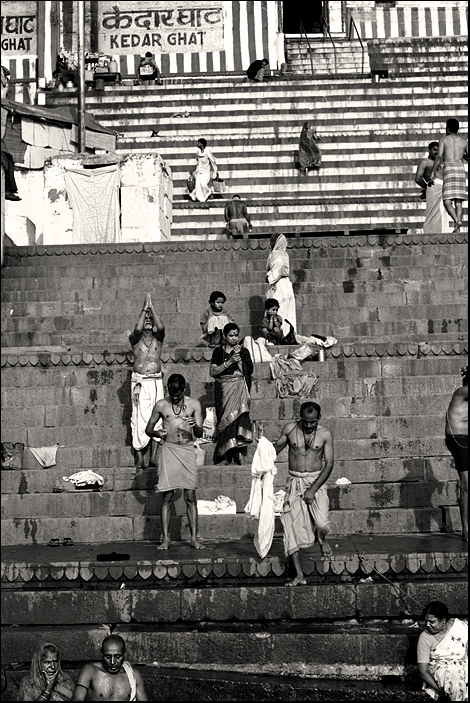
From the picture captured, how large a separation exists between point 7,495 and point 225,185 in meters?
11.3

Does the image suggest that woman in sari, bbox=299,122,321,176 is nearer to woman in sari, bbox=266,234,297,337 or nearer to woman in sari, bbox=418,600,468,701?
woman in sari, bbox=266,234,297,337

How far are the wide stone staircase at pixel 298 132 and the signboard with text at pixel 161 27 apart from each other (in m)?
2.44

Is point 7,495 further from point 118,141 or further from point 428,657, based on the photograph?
point 118,141

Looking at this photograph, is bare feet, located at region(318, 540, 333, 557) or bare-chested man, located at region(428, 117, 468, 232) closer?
bare feet, located at region(318, 540, 333, 557)

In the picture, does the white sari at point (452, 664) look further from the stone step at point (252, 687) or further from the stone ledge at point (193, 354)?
the stone ledge at point (193, 354)

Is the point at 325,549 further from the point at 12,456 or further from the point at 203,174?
the point at 203,174

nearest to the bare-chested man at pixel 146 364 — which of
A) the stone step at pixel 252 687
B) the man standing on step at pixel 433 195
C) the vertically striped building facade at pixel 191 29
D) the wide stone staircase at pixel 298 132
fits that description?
the stone step at pixel 252 687

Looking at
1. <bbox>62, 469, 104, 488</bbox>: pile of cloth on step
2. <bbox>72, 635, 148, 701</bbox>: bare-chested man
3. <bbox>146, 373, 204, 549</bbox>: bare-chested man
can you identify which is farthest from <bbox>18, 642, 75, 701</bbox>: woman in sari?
<bbox>62, 469, 104, 488</bbox>: pile of cloth on step

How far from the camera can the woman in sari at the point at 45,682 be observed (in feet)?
23.7

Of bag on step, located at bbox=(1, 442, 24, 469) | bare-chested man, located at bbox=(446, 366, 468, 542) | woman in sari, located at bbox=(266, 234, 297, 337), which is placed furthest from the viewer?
woman in sari, located at bbox=(266, 234, 297, 337)

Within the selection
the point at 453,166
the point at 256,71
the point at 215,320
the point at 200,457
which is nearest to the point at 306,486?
the point at 200,457

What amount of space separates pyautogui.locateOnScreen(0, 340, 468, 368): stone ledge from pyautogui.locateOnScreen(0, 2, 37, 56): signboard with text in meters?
16.3

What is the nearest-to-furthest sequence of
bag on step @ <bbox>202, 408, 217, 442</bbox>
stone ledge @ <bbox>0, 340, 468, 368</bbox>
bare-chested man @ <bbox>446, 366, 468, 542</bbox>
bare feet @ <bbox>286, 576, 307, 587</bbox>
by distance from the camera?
bare feet @ <bbox>286, 576, 307, 587</bbox>
bare-chested man @ <bbox>446, 366, 468, 542</bbox>
bag on step @ <bbox>202, 408, 217, 442</bbox>
stone ledge @ <bbox>0, 340, 468, 368</bbox>

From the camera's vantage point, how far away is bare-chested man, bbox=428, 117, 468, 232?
577 inches
